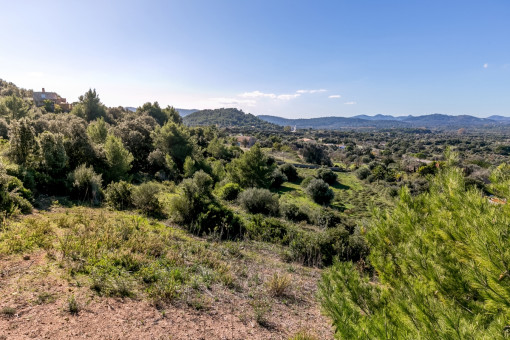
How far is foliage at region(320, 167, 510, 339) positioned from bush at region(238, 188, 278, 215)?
39.3 feet

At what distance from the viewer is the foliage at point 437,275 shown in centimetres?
194

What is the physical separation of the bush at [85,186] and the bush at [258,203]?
8.19 metres

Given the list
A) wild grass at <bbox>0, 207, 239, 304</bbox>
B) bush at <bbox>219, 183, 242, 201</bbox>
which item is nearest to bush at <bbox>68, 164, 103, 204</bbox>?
wild grass at <bbox>0, 207, 239, 304</bbox>

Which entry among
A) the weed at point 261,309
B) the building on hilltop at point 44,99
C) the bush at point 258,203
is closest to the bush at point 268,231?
the bush at point 258,203

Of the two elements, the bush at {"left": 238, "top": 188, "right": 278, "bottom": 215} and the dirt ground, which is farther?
the bush at {"left": 238, "top": 188, "right": 278, "bottom": 215}

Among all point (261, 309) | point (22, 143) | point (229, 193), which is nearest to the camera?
point (261, 309)

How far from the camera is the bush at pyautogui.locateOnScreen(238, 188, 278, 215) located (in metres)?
15.8

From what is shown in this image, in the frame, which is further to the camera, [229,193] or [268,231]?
[229,193]

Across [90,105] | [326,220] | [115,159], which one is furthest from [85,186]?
[90,105]

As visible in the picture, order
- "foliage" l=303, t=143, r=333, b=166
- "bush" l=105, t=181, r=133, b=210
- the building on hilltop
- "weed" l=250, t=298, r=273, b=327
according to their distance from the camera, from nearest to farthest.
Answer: "weed" l=250, t=298, r=273, b=327, "bush" l=105, t=181, r=133, b=210, the building on hilltop, "foliage" l=303, t=143, r=333, b=166

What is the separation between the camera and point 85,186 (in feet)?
37.2

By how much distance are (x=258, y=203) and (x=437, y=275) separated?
13502mm

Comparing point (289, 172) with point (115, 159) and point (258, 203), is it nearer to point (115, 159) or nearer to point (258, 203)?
point (258, 203)

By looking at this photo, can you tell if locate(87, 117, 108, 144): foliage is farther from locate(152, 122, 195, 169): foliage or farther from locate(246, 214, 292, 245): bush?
locate(246, 214, 292, 245): bush
